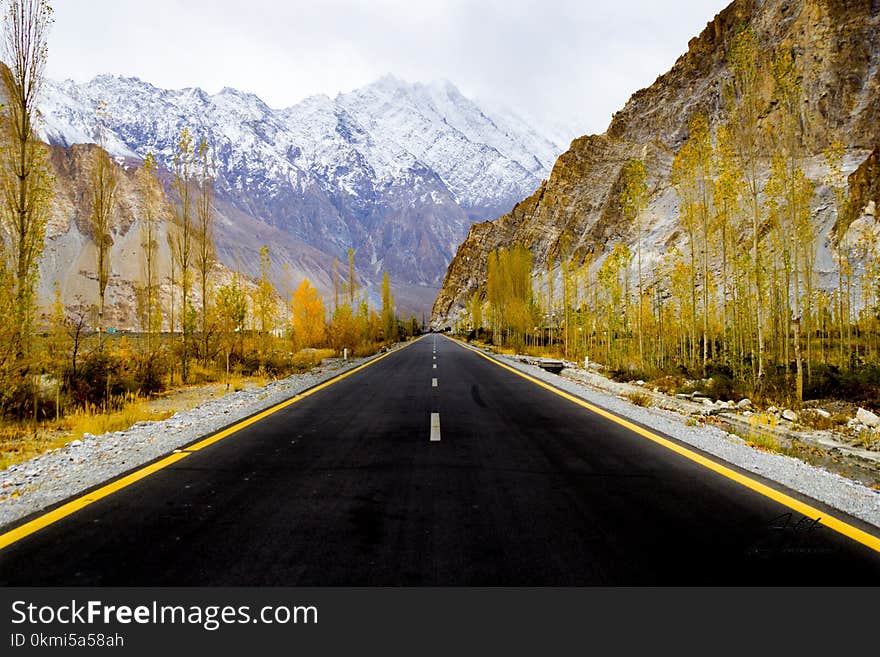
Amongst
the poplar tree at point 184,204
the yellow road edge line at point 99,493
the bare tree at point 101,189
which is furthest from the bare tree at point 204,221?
the yellow road edge line at point 99,493

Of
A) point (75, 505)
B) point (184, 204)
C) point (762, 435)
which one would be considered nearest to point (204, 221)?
point (184, 204)

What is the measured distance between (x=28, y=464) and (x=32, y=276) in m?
5.90

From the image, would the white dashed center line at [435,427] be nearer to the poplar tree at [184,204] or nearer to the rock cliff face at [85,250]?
the poplar tree at [184,204]

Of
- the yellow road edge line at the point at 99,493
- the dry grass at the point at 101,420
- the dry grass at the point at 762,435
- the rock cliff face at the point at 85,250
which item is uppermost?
the rock cliff face at the point at 85,250

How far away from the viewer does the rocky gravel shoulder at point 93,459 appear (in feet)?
14.4

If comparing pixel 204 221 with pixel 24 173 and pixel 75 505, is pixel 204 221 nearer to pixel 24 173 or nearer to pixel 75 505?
pixel 24 173

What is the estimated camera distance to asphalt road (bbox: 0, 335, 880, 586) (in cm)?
288

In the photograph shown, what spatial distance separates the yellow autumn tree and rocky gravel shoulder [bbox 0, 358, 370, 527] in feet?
95.2

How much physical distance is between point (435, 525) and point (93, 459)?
15.9 ft

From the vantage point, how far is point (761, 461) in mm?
5715

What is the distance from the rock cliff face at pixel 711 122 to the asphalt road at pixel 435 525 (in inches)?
1033
